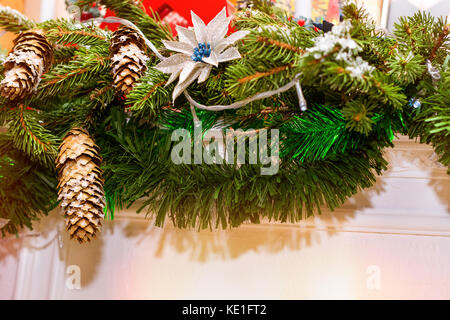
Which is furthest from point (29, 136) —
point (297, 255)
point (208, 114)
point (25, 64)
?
point (297, 255)

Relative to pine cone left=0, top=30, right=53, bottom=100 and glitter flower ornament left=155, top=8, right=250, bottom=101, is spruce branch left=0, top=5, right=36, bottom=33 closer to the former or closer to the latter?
pine cone left=0, top=30, right=53, bottom=100

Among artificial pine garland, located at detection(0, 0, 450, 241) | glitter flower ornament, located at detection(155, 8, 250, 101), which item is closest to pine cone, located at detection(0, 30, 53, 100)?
artificial pine garland, located at detection(0, 0, 450, 241)

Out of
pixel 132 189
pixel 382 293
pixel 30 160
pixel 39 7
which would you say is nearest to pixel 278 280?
pixel 382 293

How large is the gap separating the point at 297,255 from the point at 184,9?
1.40ft

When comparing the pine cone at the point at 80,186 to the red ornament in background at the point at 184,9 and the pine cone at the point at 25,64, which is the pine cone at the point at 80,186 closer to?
the pine cone at the point at 25,64

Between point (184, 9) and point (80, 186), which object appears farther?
point (184, 9)

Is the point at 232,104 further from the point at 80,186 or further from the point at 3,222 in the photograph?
the point at 3,222

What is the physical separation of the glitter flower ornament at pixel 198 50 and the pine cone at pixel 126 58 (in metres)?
0.03

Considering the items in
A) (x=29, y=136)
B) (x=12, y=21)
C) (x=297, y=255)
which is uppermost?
(x=12, y=21)

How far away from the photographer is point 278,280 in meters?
0.55

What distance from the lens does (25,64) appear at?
0.47 metres

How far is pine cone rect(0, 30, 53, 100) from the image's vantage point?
1.49 feet
